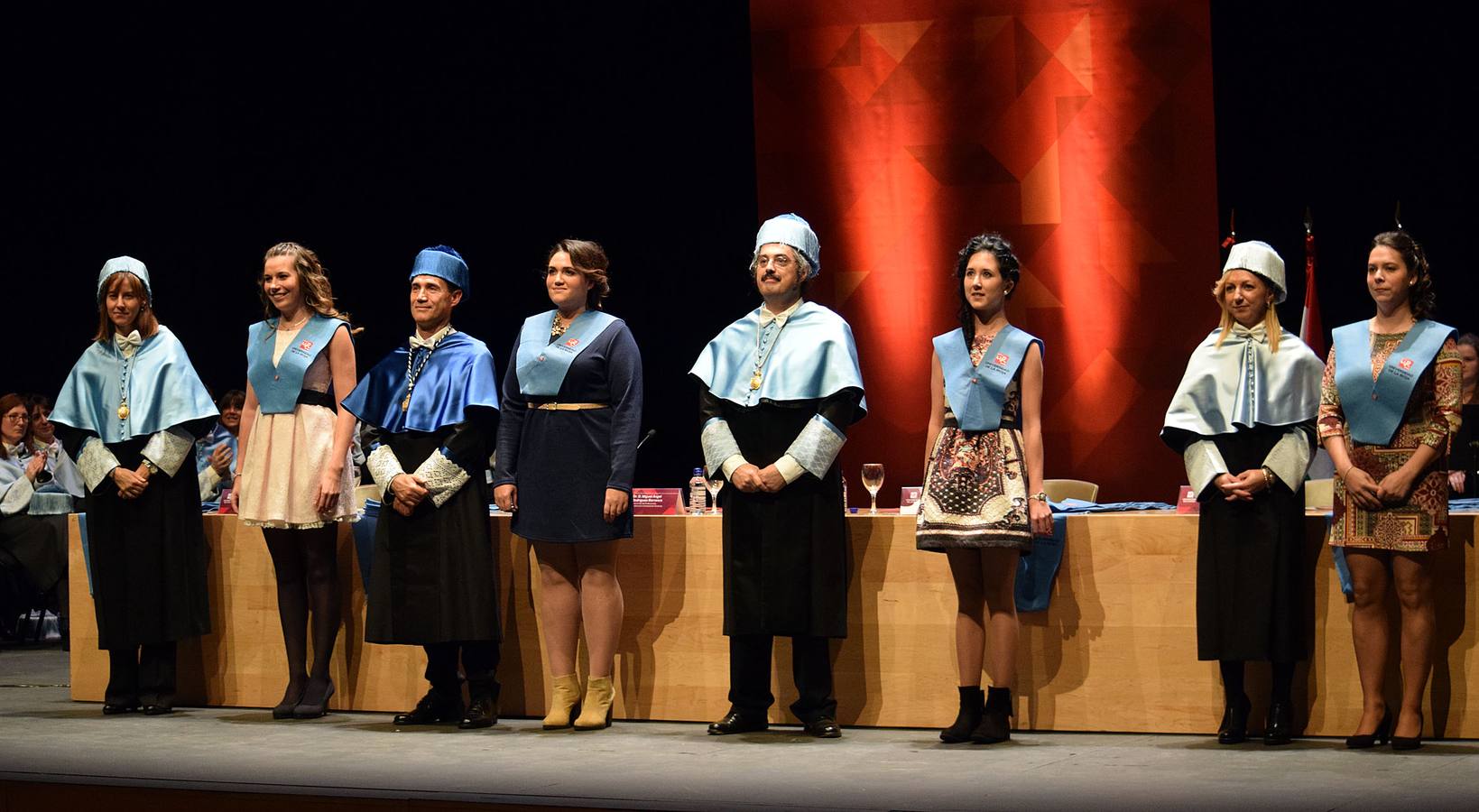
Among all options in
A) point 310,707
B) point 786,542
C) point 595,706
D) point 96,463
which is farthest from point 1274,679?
point 96,463

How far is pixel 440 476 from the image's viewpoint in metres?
4.64

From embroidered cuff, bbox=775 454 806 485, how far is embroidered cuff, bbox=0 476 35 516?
5.28m

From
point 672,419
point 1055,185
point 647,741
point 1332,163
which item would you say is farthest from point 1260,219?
point 647,741

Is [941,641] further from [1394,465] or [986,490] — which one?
[1394,465]

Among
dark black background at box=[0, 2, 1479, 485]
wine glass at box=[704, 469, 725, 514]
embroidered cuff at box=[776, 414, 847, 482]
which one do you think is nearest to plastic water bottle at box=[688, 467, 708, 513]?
wine glass at box=[704, 469, 725, 514]

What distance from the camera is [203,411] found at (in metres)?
5.12

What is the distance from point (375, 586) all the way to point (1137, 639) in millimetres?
2160

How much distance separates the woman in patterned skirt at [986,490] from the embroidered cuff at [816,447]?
0.87 ft

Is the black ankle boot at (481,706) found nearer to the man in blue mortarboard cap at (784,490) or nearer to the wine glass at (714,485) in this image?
the man in blue mortarboard cap at (784,490)

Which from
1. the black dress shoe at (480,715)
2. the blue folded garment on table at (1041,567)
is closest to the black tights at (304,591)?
the black dress shoe at (480,715)

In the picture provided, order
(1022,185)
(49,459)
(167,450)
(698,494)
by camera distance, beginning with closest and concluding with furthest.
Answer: (698,494), (167,450), (1022,185), (49,459)

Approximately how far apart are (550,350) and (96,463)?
5.24ft

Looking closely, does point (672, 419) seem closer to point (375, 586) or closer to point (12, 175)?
point (12, 175)

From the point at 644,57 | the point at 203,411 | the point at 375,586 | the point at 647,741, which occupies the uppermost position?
the point at 644,57
